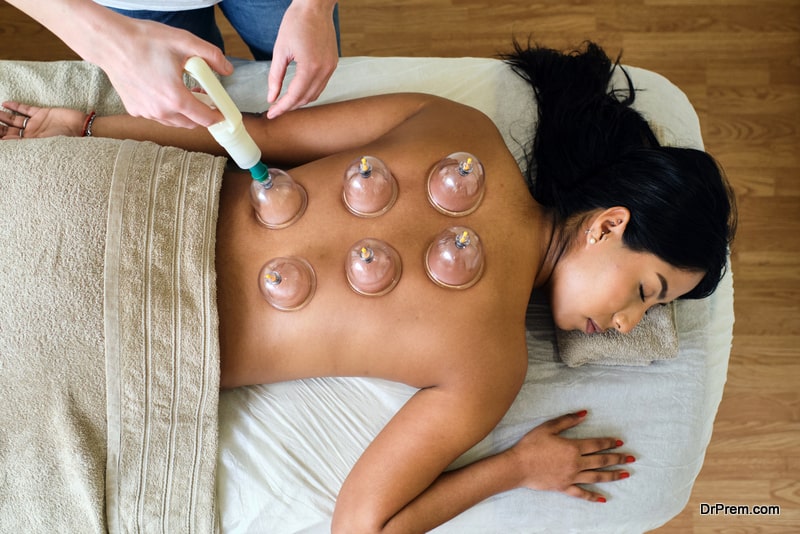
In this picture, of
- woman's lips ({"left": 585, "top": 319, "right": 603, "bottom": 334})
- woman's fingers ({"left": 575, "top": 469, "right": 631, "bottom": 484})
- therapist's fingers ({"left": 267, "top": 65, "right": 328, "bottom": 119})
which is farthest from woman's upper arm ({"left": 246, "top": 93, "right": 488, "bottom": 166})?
woman's fingers ({"left": 575, "top": 469, "right": 631, "bottom": 484})

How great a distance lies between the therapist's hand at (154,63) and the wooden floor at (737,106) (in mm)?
1326

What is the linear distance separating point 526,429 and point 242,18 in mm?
1083

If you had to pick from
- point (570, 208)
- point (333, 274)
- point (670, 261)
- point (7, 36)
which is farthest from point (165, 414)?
point (7, 36)

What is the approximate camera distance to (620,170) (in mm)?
1184

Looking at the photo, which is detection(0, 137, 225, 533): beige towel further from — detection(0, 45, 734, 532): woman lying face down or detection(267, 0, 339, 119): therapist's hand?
detection(267, 0, 339, 119): therapist's hand

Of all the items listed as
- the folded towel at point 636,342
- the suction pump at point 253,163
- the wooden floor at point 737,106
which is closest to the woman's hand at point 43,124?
the suction pump at point 253,163

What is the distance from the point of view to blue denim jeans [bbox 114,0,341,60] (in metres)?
1.20

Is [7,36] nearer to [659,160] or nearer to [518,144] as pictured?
[518,144]

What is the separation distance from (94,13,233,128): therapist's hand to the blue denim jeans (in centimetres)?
48

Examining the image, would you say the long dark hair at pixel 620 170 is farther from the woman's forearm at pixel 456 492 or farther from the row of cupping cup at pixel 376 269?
the woman's forearm at pixel 456 492

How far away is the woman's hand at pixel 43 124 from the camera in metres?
1.30

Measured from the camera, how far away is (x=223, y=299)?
3.73 ft

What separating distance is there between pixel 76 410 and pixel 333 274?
530mm

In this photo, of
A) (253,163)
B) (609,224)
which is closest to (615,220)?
(609,224)
